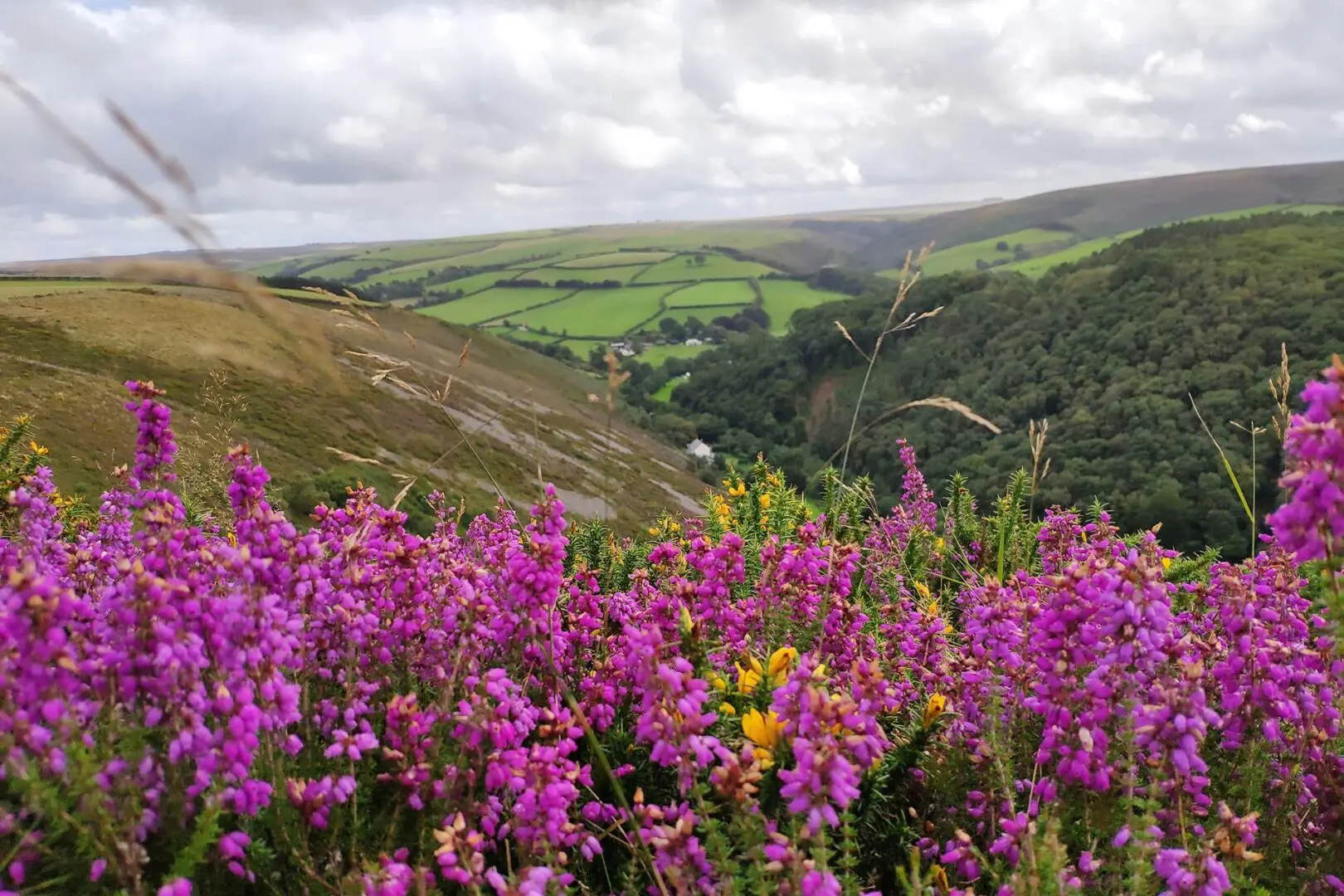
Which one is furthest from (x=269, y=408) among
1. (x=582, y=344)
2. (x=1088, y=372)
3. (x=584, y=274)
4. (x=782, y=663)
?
(x=584, y=274)

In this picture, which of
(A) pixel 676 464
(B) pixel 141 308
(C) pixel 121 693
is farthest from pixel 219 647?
(A) pixel 676 464

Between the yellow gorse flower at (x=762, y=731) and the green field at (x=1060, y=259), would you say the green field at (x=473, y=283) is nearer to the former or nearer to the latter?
the green field at (x=1060, y=259)

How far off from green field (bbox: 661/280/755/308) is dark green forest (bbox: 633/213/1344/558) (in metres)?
21.0

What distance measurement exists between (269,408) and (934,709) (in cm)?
4781

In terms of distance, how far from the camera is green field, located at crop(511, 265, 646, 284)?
585 feet

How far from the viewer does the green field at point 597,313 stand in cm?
14250

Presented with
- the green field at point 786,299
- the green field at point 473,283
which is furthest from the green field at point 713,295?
the green field at point 473,283

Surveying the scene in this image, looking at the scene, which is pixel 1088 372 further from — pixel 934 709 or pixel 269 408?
pixel 934 709

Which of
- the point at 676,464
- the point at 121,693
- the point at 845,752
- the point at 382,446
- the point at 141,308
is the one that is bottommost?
the point at 676,464

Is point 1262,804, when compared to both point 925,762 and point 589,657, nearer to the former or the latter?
point 925,762

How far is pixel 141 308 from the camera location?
5169 cm

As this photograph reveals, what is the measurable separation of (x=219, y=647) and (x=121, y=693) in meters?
0.25

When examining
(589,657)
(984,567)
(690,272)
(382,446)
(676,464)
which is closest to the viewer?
(589,657)

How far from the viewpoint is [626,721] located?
11.2 ft
